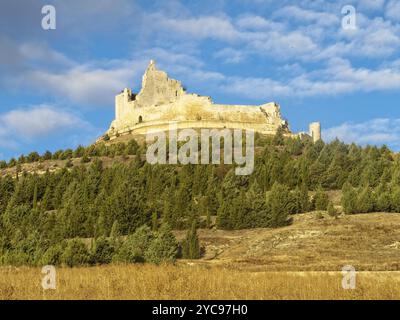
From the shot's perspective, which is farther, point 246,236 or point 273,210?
point 273,210

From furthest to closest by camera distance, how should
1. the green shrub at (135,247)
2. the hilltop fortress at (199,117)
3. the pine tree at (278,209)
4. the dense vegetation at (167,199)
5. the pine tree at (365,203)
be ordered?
1. the hilltop fortress at (199,117)
2. the pine tree at (365,203)
3. the pine tree at (278,209)
4. the dense vegetation at (167,199)
5. the green shrub at (135,247)

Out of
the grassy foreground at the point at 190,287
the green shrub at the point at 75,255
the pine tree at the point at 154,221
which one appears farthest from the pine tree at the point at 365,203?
the grassy foreground at the point at 190,287

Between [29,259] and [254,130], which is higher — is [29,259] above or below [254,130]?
below

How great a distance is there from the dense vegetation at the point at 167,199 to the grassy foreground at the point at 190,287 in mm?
9404

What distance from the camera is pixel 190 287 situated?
31.7 ft

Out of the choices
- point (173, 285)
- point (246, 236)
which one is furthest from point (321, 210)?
point (173, 285)

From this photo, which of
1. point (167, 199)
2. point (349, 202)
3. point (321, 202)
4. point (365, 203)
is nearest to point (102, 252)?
point (167, 199)

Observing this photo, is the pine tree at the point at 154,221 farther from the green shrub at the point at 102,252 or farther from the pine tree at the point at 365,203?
the pine tree at the point at 365,203

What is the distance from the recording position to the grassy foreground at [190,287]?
352 inches

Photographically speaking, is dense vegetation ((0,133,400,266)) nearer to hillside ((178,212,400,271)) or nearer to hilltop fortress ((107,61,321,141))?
hillside ((178,212,400,271))

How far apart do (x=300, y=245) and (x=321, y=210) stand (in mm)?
10452

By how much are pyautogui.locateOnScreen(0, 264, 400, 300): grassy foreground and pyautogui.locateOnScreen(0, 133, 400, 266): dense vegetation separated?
30.9 ft

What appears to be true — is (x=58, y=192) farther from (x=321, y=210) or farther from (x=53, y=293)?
(x=53, y=293)

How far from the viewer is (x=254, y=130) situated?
67875 millimetres
